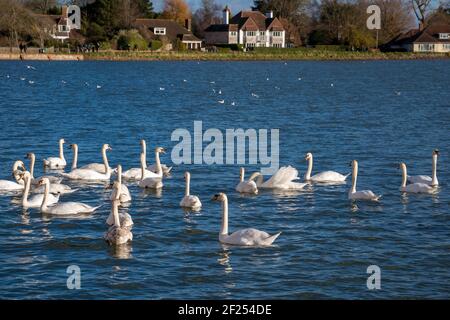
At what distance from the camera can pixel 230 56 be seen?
13950 cm

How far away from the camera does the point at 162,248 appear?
17.7 metres

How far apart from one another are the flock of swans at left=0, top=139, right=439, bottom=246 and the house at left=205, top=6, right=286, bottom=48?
124m

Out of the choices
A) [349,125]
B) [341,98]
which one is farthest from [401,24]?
[349,125]

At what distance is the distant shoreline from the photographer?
12300 centimetres

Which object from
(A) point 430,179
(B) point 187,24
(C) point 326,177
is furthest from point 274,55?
(A) point 430,179

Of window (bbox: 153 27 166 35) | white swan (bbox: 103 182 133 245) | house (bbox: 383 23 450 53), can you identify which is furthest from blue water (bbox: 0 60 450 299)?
house (bbox: 383 23 450 53)

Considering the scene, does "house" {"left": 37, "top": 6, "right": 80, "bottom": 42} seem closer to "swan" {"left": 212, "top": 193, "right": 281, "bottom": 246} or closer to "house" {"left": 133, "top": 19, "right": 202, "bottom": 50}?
"house" {"left": 133, "top": 19, "right": 202, "bottom": 50}

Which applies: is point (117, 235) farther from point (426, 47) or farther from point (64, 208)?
point (426, 47)

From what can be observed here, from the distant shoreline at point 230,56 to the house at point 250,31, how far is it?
27.8ft

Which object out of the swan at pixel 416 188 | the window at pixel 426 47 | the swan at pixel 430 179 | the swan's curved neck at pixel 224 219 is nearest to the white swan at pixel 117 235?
the swan's curved neck at pixel 224 219

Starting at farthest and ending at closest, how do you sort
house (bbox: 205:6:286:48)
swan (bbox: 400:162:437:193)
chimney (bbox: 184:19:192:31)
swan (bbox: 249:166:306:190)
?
chimney (bbox: 184:19:192:31)
house (bbox: 205:6:286:48)
swan (bbox: 249:166:306:190)
swan (bbox: 400:162:437:193)

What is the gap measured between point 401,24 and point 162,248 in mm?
149680

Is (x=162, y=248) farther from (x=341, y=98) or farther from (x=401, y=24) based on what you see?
(x=401, y=24)

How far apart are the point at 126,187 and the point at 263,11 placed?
144267 mm
